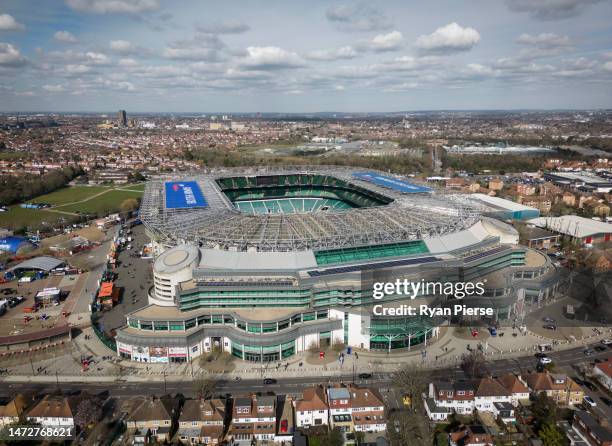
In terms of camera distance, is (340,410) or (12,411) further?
(340,410)

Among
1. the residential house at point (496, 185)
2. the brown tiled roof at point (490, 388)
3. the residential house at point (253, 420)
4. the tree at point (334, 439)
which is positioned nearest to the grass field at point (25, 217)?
the residential house at point (253, 420)

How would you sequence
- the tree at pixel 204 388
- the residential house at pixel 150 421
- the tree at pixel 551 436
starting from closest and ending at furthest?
the tree at pixel 551 436
the residential house at pixel 150 421
the tree at pixel 204 388

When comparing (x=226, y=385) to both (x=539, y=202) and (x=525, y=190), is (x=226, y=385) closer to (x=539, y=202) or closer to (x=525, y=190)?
(x=539, y=202)

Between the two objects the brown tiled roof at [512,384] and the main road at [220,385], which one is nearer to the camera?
the brown tiled roof at [512,384]

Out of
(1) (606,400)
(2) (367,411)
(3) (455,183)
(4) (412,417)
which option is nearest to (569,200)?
(3) (455,183)

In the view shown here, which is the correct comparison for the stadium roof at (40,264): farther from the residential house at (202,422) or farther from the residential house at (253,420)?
the residential house at (253,420)

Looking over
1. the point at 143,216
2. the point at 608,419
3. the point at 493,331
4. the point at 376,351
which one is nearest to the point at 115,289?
the point at 143,216

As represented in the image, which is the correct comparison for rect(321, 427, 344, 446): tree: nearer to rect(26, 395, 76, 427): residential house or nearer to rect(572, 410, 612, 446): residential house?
rect(572, 410, 612, 446): residential house
